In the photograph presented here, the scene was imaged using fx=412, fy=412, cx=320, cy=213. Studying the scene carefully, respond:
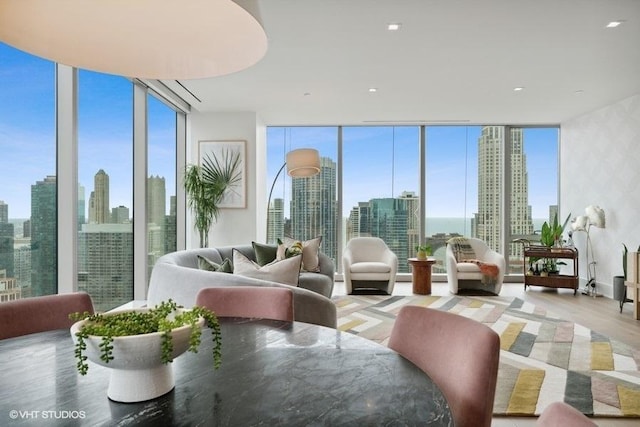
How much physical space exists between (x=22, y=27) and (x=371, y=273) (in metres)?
5.31

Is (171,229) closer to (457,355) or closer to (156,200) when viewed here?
(156,200)

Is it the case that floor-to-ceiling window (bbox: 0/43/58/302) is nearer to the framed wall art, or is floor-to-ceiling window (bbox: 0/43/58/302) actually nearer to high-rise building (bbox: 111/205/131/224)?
high-rise building (bbox: 111/205/131/224)

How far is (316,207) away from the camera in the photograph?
7223 millimetres

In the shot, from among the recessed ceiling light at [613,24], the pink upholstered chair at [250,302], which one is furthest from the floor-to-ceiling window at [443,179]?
the pink upholstered chair at [250,302]

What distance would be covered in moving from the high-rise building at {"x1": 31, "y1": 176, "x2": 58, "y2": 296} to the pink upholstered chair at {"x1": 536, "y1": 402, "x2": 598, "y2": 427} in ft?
11.5

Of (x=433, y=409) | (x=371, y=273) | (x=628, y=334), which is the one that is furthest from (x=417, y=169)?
(x=433, y=409)

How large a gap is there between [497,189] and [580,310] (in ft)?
8.84

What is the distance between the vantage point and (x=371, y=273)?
5.90 meters

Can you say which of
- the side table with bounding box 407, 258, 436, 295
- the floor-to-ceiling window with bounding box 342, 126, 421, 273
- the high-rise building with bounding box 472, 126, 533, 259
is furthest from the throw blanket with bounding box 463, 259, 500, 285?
the floor-to-ceiling window with bounding box 342, 126, 421, 273

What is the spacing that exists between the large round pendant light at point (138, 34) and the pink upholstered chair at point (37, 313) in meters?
1.02

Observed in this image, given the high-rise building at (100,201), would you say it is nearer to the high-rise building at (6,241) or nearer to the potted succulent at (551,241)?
the high-rise building at (6,241)

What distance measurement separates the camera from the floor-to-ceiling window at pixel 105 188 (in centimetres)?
365

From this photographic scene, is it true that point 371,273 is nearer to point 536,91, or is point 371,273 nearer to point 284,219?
point 284,219

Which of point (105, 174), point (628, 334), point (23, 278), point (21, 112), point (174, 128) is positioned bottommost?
point (628, 334)
